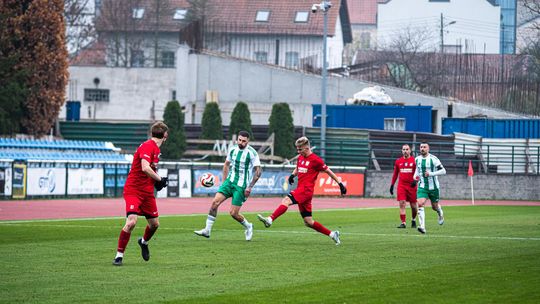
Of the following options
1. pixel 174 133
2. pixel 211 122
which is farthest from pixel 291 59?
pixel 174 133

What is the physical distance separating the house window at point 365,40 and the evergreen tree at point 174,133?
173 feet

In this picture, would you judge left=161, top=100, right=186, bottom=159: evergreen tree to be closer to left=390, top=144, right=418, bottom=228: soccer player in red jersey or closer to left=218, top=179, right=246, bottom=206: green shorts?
left=390, top=144, right=418, bottom=228: soccer player in red jersey

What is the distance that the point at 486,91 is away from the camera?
64.9 meters

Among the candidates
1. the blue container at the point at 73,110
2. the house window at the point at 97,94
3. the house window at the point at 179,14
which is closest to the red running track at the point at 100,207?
the blue container at the point at 73,110

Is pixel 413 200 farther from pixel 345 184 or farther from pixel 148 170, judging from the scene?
pixel 345 184

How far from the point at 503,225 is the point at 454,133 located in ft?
96.9

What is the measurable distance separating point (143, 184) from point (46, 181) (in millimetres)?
24569

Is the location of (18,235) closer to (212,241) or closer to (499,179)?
(212,241)

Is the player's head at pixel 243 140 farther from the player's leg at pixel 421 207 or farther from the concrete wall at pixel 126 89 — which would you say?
the concrete wall at pixel 126 89

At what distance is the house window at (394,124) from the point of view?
59469 mm

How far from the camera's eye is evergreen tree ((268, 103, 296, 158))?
55.2 metres

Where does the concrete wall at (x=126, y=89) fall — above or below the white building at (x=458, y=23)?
below

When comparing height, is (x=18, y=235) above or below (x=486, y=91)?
below

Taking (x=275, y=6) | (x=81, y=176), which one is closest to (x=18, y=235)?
(x=81, y=176)
